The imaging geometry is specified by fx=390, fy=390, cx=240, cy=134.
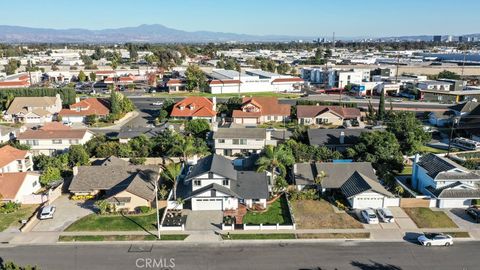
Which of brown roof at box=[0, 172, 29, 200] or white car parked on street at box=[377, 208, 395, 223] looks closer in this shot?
white car parked on street at box=[377, 208, 395, 223]

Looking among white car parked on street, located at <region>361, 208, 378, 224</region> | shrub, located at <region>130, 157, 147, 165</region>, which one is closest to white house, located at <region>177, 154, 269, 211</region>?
white car parked on street, located at <region>361, 208, 378, 224</region>

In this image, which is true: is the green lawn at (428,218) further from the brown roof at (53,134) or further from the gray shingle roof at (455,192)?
the brown roof at (53,134)

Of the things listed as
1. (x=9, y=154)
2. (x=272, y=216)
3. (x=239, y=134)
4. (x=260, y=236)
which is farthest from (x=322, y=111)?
(x=9, y=154)

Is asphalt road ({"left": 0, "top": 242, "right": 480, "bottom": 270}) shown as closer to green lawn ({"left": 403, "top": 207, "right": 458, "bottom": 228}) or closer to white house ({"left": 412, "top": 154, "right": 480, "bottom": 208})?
green lawn ({"left": 403, "top": 207, "right": 458, "bottom": 228})

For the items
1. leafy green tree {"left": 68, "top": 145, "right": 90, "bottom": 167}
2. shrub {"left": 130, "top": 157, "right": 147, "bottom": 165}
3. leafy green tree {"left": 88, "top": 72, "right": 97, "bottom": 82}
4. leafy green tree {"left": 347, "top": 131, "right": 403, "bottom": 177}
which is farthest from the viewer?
leafy green tree {"left": 88, "top": 72, "right": 97, "bottom": 82}

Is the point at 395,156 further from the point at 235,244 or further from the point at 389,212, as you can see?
the point at 235,244

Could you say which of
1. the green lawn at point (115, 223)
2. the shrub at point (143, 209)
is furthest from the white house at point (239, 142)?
the green lawn at point (115, 223)

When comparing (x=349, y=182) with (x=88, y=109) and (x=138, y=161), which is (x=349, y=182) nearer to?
(x=138, y=161)

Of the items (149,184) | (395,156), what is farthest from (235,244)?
(395,156)
